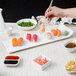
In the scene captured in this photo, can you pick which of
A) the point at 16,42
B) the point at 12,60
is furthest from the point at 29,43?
the point at 12,60

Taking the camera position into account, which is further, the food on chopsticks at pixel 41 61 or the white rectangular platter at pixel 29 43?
the white rectangular platter at pixel 29 43

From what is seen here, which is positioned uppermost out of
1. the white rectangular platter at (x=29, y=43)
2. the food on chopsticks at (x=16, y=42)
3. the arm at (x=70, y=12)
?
the arm at (x=70, y=12)

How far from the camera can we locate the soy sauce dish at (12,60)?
89 centimetres

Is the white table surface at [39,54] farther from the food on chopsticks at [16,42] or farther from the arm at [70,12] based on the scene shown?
the arm at [70,12]

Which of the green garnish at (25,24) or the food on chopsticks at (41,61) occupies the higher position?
the food on chopsticks at (41,61)

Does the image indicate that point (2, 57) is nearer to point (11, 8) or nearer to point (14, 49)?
point (14, 49)

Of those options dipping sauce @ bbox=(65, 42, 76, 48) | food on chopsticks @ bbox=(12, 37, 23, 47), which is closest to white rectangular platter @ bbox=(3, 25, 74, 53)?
food on chopsticks @ bbox=(12, 37, 23, 47)

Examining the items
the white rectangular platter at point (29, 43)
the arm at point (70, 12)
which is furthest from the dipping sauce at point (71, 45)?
the arm at point (70, 12)

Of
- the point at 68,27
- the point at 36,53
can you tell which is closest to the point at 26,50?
the point at 36,53

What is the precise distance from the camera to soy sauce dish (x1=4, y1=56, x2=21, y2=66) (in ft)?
2.93

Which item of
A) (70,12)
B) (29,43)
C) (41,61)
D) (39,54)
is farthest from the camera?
(70,12)

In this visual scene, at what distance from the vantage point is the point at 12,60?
919 millimetres

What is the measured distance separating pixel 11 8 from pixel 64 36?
4.01ft

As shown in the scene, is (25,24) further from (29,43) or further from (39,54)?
(39,54)
